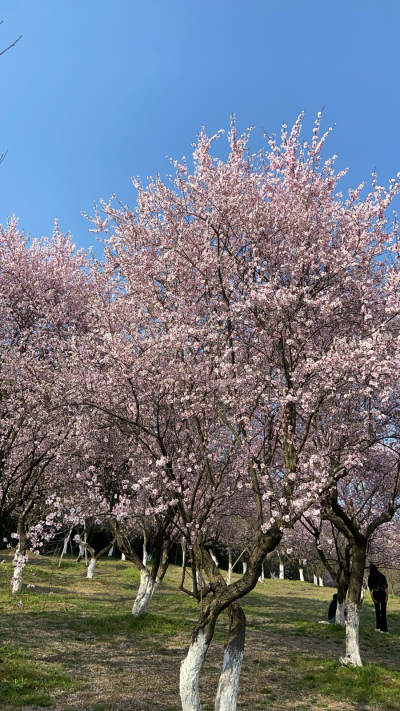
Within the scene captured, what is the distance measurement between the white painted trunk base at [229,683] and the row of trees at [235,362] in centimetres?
3

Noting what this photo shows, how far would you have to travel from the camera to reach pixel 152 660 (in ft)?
40.6

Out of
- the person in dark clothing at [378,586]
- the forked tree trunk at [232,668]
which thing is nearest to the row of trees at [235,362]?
the forked tree trunk at [232,668]

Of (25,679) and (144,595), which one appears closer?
(25,679)

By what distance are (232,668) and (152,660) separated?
196 inches

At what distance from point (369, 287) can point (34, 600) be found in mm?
17762

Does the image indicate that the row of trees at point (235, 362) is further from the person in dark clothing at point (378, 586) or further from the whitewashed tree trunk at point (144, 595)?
the person in dark clothing at point (378, 586)

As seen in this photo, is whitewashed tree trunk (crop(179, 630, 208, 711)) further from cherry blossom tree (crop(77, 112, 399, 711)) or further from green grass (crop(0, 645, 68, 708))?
green grass (crop(0, 645, 68, 708))

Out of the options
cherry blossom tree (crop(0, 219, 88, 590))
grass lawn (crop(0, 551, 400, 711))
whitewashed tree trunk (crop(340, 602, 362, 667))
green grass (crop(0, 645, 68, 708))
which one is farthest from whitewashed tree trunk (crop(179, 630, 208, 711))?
cherry blossom tree (crop(0, 219, 88, 590))

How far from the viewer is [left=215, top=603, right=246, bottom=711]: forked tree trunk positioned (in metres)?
8.20

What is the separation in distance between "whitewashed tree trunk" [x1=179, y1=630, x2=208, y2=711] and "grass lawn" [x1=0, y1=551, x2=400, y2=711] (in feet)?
4.65

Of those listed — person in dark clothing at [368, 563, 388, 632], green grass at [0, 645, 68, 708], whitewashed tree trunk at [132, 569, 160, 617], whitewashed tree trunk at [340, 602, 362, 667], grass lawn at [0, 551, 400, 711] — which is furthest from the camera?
person in dark clothing at [368, 563, 388, 632]

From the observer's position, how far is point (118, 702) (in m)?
9.26

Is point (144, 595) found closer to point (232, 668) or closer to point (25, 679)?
point (25, 679)

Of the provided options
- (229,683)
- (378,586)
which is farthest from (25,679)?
(378,586)
